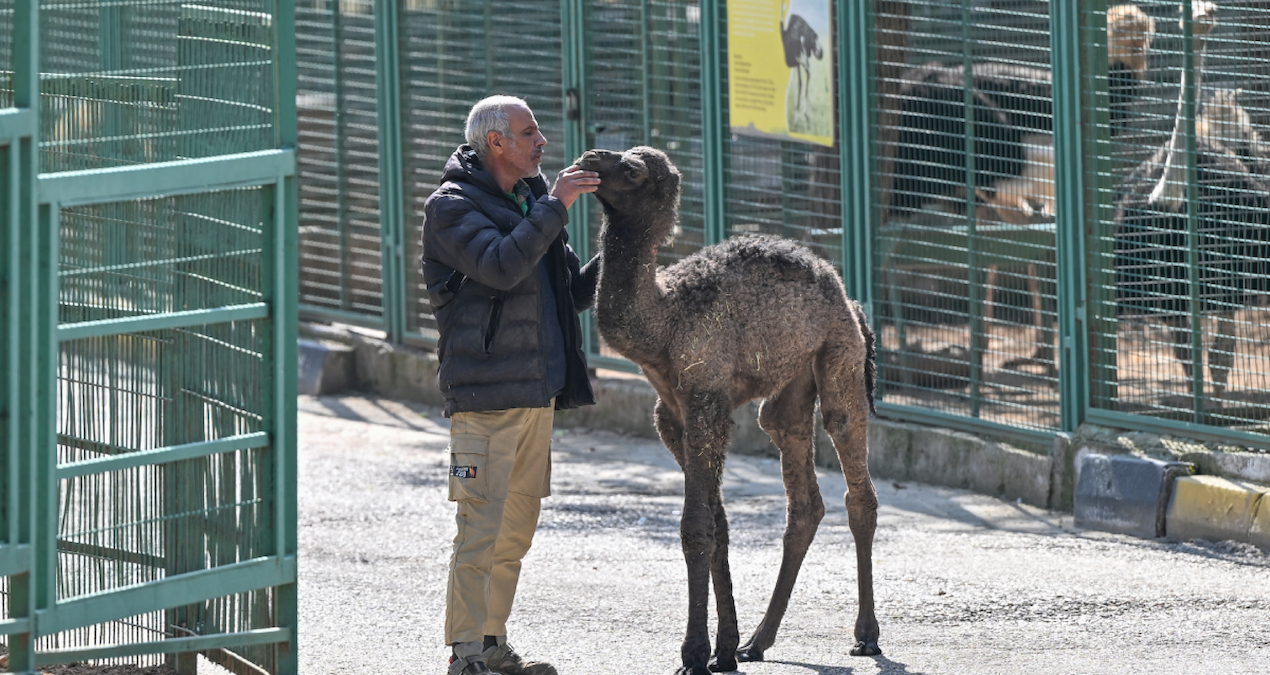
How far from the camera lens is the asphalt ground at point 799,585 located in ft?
19.3

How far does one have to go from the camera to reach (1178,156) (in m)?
7.96

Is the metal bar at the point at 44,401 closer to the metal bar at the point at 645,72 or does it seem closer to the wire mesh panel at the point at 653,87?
the wire mesh panel at the point at 653,87

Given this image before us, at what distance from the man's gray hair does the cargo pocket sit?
0.97m

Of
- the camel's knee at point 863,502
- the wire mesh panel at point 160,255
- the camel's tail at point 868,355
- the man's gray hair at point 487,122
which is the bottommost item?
the camel's knee at point 863,502

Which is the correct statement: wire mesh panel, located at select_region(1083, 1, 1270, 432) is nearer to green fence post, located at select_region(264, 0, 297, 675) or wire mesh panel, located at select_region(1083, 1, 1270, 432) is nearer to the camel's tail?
the camel's tail

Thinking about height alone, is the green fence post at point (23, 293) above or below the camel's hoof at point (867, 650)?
above

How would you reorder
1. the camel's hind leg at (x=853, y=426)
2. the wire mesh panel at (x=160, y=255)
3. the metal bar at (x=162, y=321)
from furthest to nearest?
the camel's hind leg at (x=853, y=426)
the wire mesh panel at (x=160, y=255)
the metal bar at (x=162, y=321)

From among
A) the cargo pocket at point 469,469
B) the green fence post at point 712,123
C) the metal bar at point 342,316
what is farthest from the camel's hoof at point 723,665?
the metal bar at point 342,316

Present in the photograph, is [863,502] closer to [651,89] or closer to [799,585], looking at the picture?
[799,585]

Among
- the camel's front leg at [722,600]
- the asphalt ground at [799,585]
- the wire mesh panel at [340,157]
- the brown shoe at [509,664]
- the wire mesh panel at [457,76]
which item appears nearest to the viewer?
the brown shoe at [509,664]

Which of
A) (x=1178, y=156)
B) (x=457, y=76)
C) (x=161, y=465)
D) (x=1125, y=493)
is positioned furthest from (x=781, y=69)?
(x=161, y=465)

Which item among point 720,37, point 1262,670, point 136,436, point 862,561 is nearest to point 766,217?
point 720,37

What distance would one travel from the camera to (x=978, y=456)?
896 cm

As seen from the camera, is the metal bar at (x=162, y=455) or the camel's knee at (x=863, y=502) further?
the camel's knee at (x=863, y=502)
